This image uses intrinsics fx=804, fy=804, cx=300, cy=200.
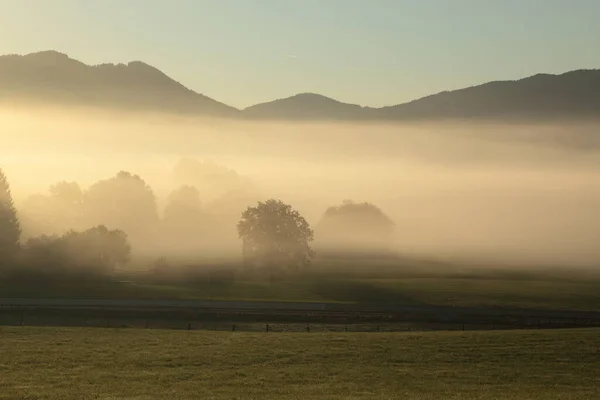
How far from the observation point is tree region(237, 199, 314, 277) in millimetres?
145250

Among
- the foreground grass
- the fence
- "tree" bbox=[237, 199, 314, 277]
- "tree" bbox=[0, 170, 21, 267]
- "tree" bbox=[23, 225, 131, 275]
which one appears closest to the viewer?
the foreground grass

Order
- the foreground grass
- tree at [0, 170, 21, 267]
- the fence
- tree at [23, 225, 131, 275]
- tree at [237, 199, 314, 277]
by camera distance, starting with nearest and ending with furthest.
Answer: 1. the foreground grass
2. the fence
3. tree at [0, 170, 21, 267]
4. tree at [23, 225, 131, 275]
5. tree at [237, 199, 314, 277]

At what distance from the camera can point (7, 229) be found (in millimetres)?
136000

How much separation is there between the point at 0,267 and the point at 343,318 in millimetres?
63337

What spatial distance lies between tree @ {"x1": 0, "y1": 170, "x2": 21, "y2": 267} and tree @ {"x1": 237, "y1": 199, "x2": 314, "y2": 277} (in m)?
40.0

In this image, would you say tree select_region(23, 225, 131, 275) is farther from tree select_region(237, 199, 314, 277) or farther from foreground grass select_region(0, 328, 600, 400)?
foreground grass select_region(0, 328, 600, 400)

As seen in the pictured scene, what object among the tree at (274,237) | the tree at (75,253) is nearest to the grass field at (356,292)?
the tree at (75,253)

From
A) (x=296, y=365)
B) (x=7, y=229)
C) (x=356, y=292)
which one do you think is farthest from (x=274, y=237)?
(x=296, y=365)

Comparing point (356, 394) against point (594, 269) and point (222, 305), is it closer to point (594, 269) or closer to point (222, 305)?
point (222, 305)

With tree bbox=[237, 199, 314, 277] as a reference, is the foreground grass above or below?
below

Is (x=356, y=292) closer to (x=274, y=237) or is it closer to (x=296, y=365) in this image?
(x=274, y=237)

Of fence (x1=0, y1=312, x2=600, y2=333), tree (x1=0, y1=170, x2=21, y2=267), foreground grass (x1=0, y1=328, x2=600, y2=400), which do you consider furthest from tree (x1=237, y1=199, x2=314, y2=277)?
foreground grass (x1=0, y1=328, x2=600, y2=400)

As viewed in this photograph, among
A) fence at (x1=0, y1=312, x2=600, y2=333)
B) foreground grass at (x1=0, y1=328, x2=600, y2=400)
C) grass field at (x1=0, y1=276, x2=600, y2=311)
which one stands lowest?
foreground grass at (x1=0, y1=328, x2=600, y2=400)

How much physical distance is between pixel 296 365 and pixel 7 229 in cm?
9440
